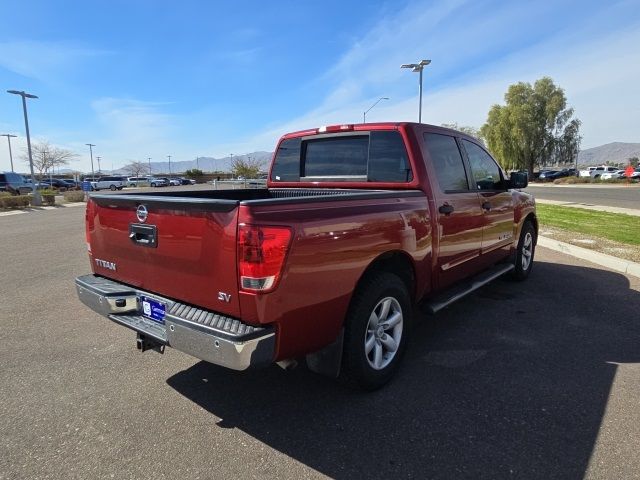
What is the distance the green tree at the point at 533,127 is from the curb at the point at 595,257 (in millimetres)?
49513

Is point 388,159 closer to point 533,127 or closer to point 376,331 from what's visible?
point 376,331

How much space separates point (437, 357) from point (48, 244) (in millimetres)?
10074

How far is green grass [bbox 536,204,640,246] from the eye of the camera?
9.25 metres

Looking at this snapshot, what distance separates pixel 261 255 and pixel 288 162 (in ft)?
9.39

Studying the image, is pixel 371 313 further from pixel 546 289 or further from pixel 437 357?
pixel 546 289

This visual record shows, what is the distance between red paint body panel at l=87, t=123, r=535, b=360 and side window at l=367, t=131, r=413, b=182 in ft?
0.23

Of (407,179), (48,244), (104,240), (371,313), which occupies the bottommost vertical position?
(48,244)

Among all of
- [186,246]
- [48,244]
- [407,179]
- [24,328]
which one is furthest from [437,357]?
[48,244]

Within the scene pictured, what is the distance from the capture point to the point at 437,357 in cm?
386

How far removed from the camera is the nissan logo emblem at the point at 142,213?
298cm

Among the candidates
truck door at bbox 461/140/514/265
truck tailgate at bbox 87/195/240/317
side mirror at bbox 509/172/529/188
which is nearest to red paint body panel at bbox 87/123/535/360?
truck tailgate at bbox 87/195/240/317

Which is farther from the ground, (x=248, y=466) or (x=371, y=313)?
(x=371, y=313)

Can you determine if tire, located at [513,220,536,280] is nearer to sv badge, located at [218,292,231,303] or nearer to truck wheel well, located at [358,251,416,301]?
truck wheel well, located at [358,251,416,301]

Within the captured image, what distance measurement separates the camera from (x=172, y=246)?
2.79 metres
